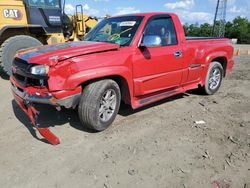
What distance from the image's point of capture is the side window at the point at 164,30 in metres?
5.23

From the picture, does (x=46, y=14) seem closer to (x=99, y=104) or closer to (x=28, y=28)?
(x=28, y=28)

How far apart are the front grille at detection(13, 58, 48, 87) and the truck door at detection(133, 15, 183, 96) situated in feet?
5.15

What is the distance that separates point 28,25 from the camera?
343 inches

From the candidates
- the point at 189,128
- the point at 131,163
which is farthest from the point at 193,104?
the point at 131,163

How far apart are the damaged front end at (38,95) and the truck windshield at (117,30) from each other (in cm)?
131

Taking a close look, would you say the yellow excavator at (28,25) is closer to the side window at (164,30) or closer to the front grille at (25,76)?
the front grille at (25,76)

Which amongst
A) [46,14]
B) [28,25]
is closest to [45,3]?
[46,14]

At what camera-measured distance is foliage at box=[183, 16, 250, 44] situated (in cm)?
4256

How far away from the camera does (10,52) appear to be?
8.21 meters

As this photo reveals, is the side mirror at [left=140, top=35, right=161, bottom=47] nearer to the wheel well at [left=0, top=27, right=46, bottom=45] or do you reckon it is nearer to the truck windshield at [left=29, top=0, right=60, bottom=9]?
the wheel well at [left=0, top=27, right=46, bottom=45]

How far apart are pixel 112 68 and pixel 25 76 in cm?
133

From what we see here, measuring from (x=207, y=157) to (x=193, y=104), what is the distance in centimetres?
242

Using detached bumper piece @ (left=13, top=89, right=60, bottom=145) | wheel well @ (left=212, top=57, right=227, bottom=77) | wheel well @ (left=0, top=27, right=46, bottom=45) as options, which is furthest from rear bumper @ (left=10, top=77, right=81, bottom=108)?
wheel well @ (left=0, top=27, right=46, bottom=45)

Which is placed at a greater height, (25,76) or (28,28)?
(28,28)
